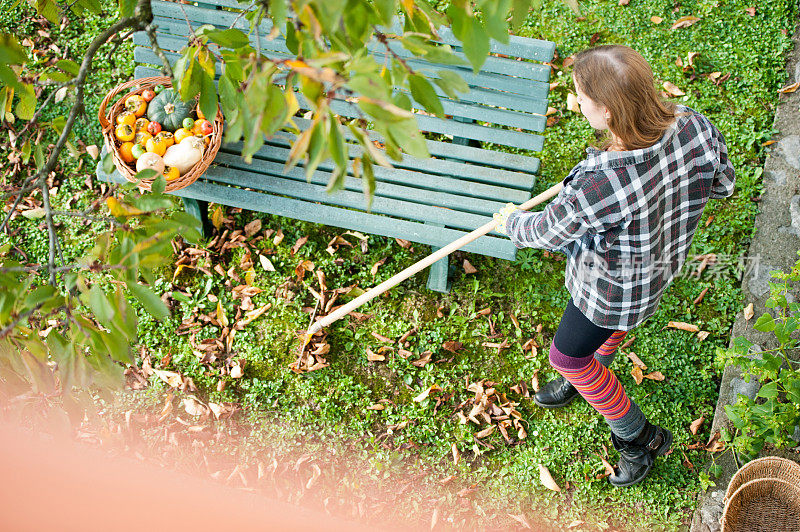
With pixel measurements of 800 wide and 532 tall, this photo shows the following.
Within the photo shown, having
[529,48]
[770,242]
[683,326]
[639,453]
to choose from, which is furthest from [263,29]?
[770,242]

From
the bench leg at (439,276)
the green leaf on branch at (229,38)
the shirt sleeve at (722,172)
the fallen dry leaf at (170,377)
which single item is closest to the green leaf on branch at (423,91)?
the green leaf on branch at (229,38)

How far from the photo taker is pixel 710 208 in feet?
12.2

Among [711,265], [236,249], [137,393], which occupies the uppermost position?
[711,265]

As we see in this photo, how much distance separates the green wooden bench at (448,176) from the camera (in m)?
3.16

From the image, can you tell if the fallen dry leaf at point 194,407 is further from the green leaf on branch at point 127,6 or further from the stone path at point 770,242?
the stone path at point 770,242

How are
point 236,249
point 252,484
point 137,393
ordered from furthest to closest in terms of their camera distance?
point 236,249
point 137,393
point 252,484

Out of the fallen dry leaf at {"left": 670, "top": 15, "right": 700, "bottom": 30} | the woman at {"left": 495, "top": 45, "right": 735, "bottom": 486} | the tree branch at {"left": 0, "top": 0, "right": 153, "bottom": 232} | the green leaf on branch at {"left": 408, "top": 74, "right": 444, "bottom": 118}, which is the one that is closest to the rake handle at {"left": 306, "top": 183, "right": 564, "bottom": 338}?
the woman at {"left": 495, "top": 45, "right": 735, "bottom": 486}

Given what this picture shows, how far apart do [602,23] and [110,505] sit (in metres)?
4.50

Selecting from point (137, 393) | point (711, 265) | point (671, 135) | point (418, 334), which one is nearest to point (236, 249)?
point (137, 393)

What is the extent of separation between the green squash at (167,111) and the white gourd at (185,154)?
16 centimetres

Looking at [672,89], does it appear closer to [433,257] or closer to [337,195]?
[433,257]

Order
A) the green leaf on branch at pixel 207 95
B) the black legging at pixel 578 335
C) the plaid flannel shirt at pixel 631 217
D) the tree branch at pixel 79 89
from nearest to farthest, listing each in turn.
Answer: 1. the green leaf on branch at pixel 207 95
2. the tree branch at pixel 79 89
3. the plaid flannel shirt at pixel 631 217
4. the black legging at pixel 578 335

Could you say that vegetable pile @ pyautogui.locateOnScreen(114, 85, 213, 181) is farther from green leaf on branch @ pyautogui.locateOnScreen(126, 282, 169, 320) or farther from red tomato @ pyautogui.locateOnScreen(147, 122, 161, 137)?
green leaf on branch @ pyautogui.locateOnScreen(126, 282, 169, 320)

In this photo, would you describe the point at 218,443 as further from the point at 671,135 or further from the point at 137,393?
the point at 671,135
